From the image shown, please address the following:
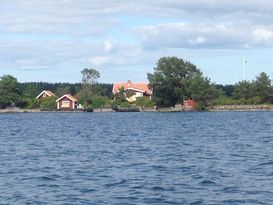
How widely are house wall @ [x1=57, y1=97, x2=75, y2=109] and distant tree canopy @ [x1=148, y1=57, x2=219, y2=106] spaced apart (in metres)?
24.1

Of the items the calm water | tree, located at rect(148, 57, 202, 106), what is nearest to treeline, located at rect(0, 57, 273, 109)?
tree, located at rect(148, 57, 202, 106)

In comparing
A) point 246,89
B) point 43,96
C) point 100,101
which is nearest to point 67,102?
point 100,101

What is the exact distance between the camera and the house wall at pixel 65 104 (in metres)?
156

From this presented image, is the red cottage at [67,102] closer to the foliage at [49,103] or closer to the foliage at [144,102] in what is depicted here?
the foliage at [49,103]

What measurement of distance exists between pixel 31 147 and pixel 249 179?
66.6 feet

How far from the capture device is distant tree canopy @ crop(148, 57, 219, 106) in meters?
135

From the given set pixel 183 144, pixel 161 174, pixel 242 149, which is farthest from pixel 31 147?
pixel 161 174

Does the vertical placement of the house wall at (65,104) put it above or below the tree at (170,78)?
below

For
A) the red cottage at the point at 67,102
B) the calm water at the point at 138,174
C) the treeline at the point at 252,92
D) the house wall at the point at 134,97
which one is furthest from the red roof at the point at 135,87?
the calm water at the point at 138,174

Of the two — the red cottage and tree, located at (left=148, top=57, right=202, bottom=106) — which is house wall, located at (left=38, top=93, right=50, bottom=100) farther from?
tree, located at (left=148, top=57, right=202, bottom=106)

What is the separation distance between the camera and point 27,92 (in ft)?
561

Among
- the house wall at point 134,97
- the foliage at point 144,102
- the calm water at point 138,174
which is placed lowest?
the calm water at point 138,174

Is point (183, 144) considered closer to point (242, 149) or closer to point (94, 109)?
point (242, 149)

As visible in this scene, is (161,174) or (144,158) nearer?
(161,174)
